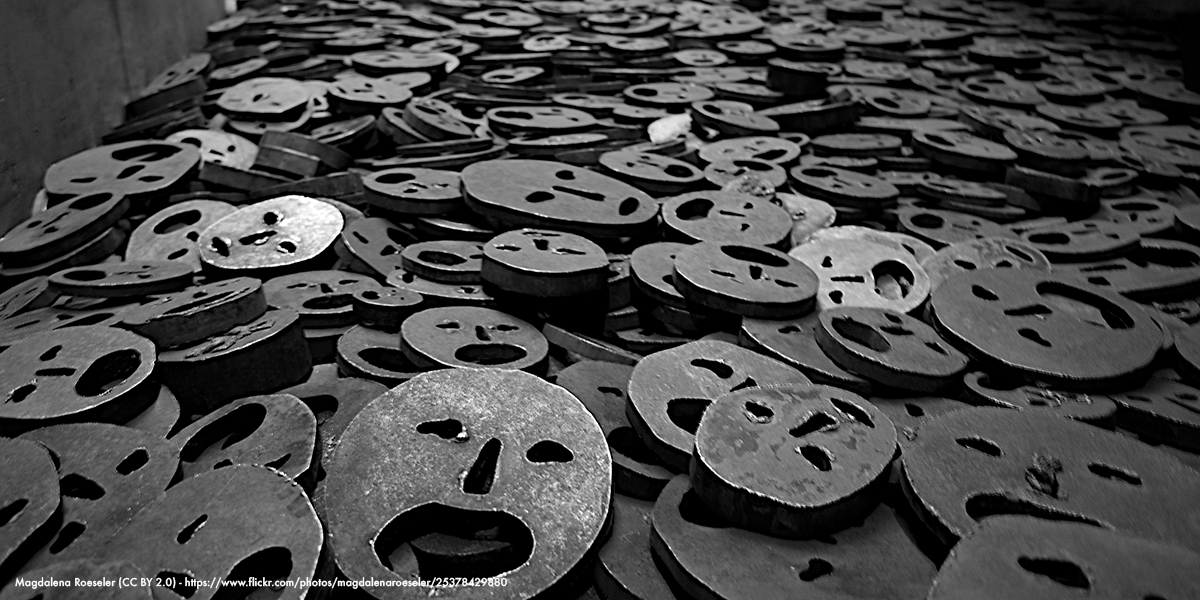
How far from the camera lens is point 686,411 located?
2141 millimetres

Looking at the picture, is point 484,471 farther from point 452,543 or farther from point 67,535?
point 67,535

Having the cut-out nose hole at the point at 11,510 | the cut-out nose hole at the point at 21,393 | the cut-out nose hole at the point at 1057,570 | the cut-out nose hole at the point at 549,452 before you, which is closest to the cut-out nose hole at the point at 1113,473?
the cut-out nose hole at the point at 1057,570

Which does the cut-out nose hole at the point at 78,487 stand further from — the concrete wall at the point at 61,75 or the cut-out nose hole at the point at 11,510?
the concrete wall at the point at 61,75

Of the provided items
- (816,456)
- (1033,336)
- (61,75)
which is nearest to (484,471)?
(816,456)

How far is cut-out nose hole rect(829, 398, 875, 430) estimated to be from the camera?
192 cm

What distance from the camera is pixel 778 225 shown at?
3182mm

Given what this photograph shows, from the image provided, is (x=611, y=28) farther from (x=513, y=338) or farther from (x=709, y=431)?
(x=709, y=431)

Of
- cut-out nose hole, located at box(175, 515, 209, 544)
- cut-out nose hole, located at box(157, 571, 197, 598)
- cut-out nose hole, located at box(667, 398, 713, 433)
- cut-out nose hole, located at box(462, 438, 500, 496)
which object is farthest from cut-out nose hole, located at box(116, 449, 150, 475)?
cut-out nose hole, located at box(667, 398, 713, 433)

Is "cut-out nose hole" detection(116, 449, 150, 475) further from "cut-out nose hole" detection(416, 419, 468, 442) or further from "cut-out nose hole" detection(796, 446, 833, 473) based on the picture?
"cut-out nose hole" detection(796, 446, 833, 473)

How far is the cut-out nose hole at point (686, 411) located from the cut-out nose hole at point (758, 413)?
177 mm

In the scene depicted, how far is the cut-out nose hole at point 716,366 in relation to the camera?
2258mm

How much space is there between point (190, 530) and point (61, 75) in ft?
11.3

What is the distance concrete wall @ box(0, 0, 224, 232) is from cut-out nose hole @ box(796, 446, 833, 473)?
3.54 m

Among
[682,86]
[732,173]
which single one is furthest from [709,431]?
[682,86]
